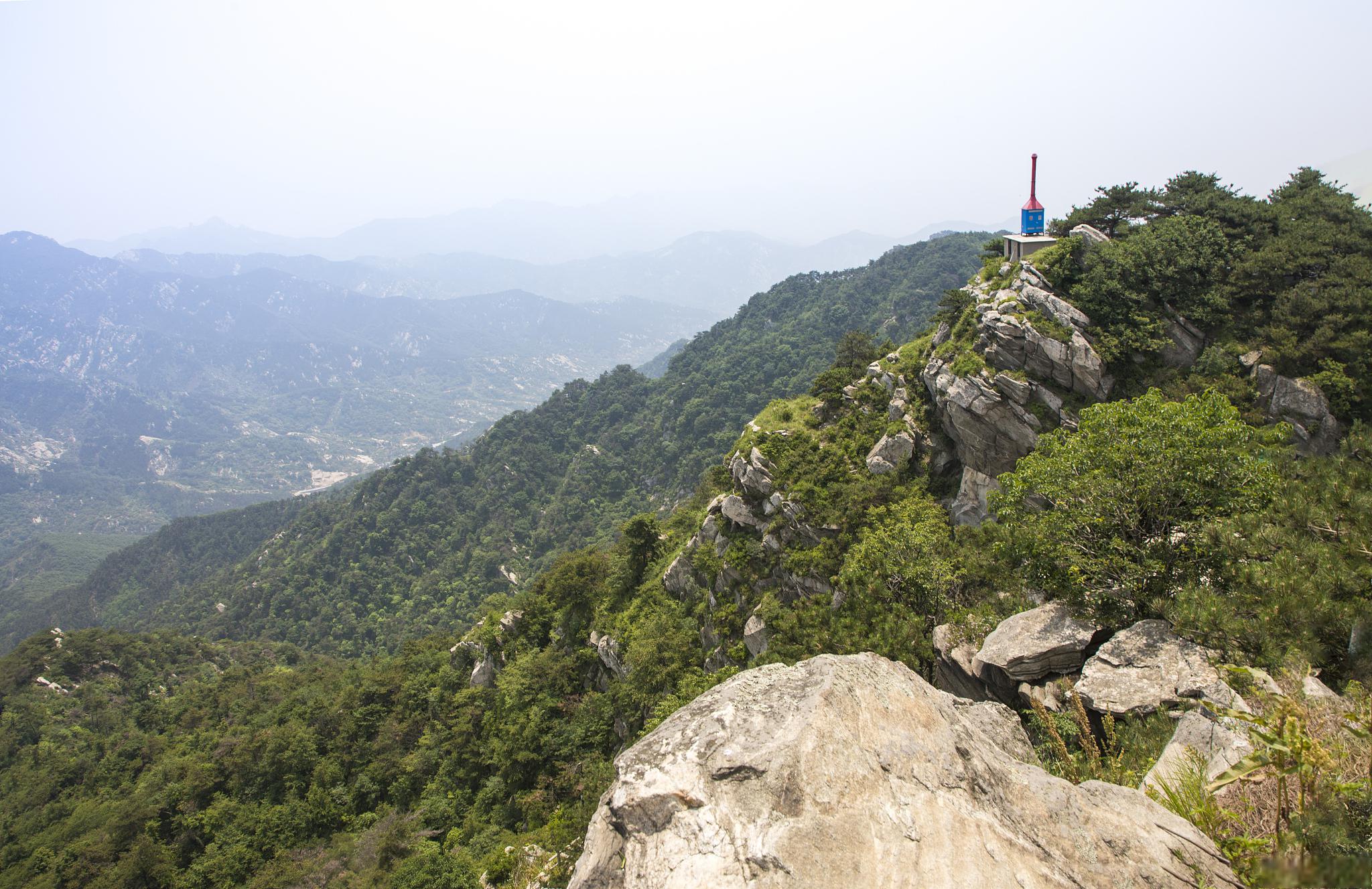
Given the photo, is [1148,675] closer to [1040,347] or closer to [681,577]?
[1040,347]

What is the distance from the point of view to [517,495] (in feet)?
326

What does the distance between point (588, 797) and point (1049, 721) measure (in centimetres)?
1399

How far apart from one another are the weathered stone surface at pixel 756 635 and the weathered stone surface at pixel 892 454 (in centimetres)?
822

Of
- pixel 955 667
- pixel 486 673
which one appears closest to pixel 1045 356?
pixel 955 667

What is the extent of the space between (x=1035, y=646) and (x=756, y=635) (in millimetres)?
12254

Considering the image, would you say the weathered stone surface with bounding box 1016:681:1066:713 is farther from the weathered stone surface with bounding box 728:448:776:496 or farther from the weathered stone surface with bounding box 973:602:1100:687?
the weathered stone surface with bounding box 728:448:776:496

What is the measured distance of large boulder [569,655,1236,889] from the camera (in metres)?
5.34

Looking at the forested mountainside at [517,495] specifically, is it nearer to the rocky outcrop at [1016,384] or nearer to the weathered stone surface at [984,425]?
the weathered stone surface at [984,425]

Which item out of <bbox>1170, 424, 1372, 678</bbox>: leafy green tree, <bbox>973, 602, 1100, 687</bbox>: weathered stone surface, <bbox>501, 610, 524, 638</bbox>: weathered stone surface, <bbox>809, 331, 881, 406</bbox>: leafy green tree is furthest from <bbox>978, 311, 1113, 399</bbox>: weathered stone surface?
<bbox>501, 610, 524, 638</bbox>: weathered stone surface

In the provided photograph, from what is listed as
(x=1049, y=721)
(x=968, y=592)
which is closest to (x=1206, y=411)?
(x=968, y=592)

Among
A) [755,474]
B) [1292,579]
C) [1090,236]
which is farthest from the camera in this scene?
[755,474]

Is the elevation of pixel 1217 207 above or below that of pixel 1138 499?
above

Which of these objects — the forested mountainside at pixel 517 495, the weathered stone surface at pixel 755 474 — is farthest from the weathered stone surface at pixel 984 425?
the forested mountainside at pixel 517 495

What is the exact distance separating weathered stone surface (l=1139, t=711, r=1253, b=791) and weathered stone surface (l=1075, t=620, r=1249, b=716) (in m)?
0.80
